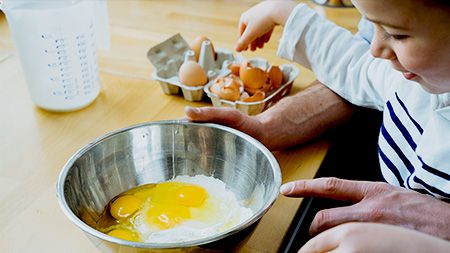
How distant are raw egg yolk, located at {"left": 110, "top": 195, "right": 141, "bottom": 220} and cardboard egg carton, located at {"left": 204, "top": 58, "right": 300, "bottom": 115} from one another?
0.32 m

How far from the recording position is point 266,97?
113 centimetres

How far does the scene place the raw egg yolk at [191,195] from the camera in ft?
2.75

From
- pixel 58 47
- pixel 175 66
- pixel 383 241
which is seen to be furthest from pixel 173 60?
pixel 383 241

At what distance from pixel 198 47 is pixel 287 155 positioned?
392 mm

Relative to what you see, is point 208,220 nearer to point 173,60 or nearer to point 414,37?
point 414,37

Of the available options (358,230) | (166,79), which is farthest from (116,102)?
(358,230)

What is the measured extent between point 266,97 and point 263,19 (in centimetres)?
19

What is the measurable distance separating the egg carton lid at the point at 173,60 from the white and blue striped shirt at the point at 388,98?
0.15 metres

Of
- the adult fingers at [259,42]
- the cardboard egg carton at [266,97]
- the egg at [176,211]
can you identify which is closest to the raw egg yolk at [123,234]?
the egg at [176,211]

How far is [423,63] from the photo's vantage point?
2.46 feet

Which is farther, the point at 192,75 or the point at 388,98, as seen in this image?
the point at 192,75

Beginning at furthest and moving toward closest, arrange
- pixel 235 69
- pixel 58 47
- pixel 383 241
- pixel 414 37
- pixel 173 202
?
pixel 235 69 < pixel 58 47 < pixel 173 202 < pixel 414 37 < pixel 383 241

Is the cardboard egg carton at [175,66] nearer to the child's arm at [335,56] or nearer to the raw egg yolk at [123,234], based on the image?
the child's arm at [335,56]

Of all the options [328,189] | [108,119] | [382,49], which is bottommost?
[108,119]
